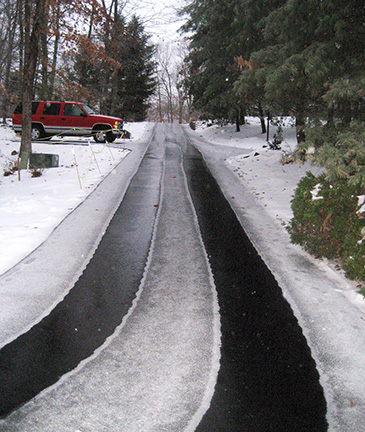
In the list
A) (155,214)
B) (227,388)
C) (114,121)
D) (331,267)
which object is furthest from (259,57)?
(114,121)

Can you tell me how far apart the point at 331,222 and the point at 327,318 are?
2.22 meters

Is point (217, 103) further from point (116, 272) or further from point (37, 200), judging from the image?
point (116, 272)

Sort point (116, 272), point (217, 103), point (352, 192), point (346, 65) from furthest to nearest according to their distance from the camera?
point (217, 103)
point (346, 65)
point (352, 192)
point (116, 272)

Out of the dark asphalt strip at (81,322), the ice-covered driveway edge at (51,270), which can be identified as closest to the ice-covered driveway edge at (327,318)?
the dark asphalt strip at (81,322)

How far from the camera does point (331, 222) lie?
262 inches

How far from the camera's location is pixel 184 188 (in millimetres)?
12711

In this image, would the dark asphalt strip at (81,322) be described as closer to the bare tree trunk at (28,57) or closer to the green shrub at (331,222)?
the green shrub at (331,222)

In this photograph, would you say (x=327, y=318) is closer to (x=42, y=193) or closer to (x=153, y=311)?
(x=153, y=311)

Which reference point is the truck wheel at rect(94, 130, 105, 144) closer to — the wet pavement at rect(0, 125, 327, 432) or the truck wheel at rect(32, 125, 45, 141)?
the truck wheel at rect(32, 125, 45, 141)

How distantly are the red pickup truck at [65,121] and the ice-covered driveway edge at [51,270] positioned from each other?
1180 cm

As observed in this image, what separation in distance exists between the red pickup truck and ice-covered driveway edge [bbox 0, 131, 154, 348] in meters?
11.8

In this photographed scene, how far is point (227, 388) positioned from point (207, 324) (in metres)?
1.20

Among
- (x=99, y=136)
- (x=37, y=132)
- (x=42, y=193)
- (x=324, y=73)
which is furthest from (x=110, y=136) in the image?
(x=324, y=73)

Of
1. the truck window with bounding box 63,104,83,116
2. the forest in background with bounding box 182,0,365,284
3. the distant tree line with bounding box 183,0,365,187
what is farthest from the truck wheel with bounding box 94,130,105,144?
the distant tree line with bounding box 183,0,365,187
